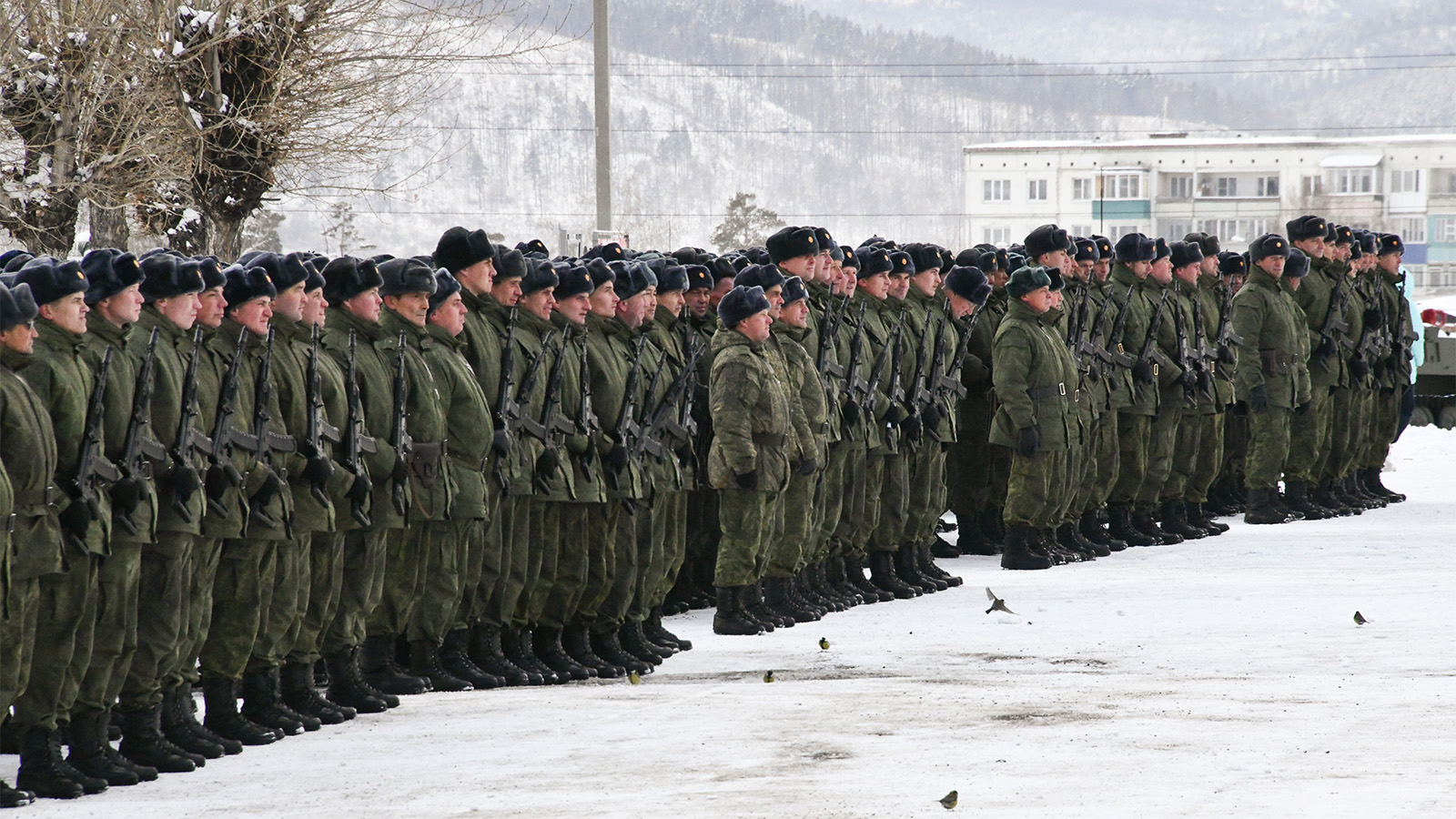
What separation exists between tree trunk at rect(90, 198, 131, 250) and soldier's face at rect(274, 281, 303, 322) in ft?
29.3

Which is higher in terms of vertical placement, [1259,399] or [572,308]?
[572,308]

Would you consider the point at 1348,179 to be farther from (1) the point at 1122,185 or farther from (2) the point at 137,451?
(2) the point at 137,451

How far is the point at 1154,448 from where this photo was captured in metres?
14.7

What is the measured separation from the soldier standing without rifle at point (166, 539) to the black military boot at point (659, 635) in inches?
117

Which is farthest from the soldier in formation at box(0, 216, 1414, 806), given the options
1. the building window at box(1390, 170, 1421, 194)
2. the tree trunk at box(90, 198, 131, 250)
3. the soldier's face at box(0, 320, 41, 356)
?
the building window at box(1390, 170, 1421, 194)

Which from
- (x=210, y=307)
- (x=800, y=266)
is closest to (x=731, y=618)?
(x=800, y=266)

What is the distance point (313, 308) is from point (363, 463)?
62cm

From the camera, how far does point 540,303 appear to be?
9367mm

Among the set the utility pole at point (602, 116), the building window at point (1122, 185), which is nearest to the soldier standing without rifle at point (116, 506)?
the utility pole at point (602, 116)

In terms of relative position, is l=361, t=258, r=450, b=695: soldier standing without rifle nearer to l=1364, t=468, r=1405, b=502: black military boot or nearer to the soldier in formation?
the soldier in formation

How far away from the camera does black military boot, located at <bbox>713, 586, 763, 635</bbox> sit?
1049 cm

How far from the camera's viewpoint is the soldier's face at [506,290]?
9312 millimetres

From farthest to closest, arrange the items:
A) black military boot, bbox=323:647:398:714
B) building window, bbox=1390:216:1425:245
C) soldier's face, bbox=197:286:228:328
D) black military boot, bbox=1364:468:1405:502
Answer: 1. building window, bbox=1390:216:1425:245
2. black military boot, bbox=1364:468:1405:502
3. black military boot, bbox=323:647:398:714
4. soldier's face, bbox=197:286:228:328

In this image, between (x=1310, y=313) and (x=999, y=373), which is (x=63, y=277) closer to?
(x=999, y=373)
